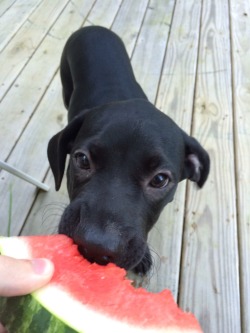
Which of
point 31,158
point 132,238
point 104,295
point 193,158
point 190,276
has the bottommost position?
point 190,276

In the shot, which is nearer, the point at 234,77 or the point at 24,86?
the point at 24,86

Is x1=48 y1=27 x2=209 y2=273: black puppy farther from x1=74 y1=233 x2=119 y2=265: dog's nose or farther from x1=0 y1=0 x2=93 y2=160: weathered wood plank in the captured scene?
x1=0 y1=0 x2=93 y2=160: weathered wood plank

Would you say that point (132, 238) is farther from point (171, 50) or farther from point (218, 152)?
point (171, 50)

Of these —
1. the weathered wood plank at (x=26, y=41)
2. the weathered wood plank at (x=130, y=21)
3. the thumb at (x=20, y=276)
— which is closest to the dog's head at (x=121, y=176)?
the thumb at (x=20, y=276)

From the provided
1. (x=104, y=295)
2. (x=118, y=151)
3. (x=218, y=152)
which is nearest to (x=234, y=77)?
(x=218, y=152)

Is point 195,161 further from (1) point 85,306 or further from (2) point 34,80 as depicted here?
(2) point 34,80

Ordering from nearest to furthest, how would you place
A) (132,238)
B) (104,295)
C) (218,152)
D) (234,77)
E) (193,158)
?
(104,295) < (132,238) < (193,158) < (218,152) < (234,77)

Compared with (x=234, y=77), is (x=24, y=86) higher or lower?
higher
